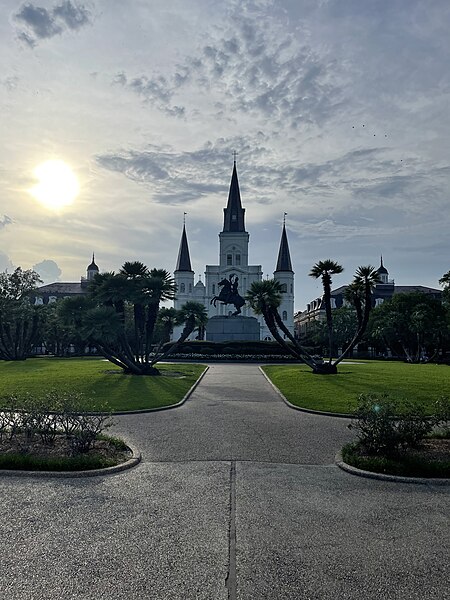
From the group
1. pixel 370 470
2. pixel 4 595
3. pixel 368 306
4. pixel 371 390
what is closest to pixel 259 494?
pixel 370 470

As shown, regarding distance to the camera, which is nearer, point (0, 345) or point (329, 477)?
point (329, 477)

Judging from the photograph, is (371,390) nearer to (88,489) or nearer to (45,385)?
(45,385)

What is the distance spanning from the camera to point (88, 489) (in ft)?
28.4

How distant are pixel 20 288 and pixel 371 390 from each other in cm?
4212

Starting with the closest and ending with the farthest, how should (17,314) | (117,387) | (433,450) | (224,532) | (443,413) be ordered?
(224,532) → (433,450) → (443,413) → (117,387) → (17,314)

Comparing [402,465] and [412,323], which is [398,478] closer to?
[402,465]

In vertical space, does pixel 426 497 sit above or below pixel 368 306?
below

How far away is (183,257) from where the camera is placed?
107 meters

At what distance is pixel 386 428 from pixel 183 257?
98.1 metres

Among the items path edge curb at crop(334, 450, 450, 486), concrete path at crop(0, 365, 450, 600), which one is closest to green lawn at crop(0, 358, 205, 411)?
concrete path at crop(0, 365, 450, 600)

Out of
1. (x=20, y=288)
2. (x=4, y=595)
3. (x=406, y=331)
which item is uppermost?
(x=20, y=288)

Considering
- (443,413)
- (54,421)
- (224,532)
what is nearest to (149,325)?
(54,421)

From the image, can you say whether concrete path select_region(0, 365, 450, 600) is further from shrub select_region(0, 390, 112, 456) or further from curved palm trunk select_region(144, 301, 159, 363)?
curved palm trunk select_region(144, 301, 159, 363)

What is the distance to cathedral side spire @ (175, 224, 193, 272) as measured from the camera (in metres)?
106
